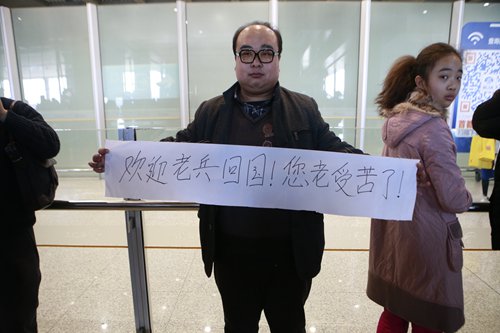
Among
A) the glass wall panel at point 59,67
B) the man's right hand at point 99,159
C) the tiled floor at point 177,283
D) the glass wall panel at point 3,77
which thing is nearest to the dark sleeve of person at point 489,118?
the tiled floor at point 177,283

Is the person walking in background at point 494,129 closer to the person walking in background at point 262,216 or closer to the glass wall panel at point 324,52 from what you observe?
the person walking in background at point 262,216

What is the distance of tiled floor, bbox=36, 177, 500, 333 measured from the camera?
1714 millimetres

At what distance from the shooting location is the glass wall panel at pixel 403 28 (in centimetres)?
517

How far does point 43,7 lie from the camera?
17.9 feet

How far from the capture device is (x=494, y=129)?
1.17 m

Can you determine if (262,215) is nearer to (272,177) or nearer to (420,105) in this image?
(272,177)

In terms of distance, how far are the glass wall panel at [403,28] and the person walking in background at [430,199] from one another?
4.72 m

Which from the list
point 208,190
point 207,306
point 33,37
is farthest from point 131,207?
point 33,37

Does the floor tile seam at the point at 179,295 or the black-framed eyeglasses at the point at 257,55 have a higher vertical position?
the black-framed eyeglasses at the point at 257,55

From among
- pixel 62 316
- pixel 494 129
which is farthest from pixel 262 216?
pixel 62 316

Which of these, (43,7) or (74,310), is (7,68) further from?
(74,310)

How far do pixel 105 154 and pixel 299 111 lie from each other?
0.64 meters

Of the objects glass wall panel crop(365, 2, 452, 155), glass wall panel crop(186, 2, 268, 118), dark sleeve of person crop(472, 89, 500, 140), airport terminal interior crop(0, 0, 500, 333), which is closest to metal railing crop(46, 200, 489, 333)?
dark sleeve of person crop(472, 89, 500, 140)

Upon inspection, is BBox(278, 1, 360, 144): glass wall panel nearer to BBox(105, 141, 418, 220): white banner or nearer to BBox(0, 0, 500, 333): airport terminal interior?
BBox(0, 0, 500, 333): airport terminal interior
